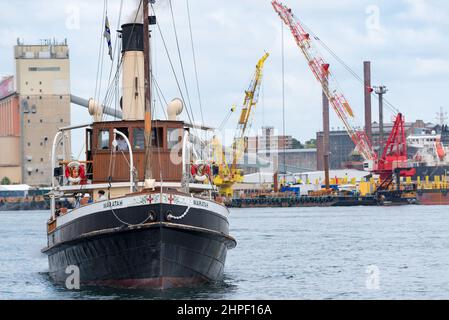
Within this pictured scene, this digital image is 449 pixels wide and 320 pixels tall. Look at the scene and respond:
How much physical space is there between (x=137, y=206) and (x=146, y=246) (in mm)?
1193

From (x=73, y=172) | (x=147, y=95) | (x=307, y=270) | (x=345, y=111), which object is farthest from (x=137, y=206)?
(x=345, y=111)

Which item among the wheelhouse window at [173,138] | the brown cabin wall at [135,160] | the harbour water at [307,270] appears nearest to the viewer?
the harbour water at [307,270]

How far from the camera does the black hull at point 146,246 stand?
29.5 metres

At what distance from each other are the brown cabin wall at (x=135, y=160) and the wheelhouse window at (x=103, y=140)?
0.32 ft

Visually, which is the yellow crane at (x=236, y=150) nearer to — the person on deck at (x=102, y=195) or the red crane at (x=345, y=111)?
the red crane at (x=345, y=111)

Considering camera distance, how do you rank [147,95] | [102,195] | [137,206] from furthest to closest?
[102,195] → [147,95] → [137,206]

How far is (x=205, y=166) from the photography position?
3450 cm

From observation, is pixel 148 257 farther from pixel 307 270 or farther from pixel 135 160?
pixel 307 270

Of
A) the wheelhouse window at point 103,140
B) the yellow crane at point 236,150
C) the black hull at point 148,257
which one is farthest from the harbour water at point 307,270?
the yellow crane at point 236,150

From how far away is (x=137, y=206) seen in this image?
1158 inches

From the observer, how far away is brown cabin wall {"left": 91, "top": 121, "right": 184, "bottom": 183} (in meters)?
33.5
